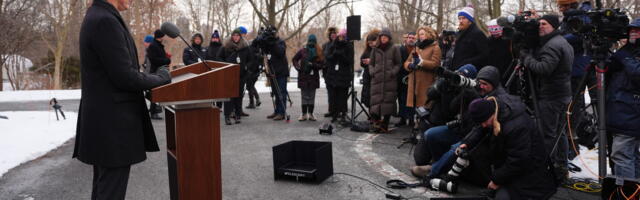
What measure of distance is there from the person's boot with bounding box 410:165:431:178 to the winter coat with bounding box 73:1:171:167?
3.02 metres

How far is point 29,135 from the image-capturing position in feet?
23.6

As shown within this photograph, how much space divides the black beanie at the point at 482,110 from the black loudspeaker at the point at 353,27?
4094 millimetres

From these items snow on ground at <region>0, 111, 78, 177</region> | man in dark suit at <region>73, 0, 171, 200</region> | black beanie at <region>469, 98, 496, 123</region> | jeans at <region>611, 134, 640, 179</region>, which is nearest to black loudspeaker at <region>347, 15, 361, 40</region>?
black beanie at <region>469, 98, 496, 123</region>

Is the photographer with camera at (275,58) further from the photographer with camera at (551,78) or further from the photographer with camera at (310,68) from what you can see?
the photographer with camera at (551,78)

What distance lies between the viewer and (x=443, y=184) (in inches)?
168

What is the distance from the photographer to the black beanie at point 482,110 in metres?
3.59

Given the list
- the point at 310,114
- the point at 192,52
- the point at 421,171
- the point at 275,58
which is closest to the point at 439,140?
the point at 421,171

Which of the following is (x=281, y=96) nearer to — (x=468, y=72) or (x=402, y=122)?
(x=402, y=122)

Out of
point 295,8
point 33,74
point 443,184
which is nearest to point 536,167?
point 443,184

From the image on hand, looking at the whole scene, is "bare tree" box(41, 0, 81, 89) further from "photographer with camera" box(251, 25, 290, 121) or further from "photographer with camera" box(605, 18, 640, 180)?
"photographer with camera" box(605, 18, 640, 180)

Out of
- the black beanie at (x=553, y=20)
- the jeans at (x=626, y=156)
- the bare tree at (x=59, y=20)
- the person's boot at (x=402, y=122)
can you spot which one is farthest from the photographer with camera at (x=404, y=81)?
the bare tree at (x=59, y=20)

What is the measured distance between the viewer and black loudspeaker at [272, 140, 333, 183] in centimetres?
451

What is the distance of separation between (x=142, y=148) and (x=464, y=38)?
14.9ft

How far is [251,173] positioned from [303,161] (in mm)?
608
